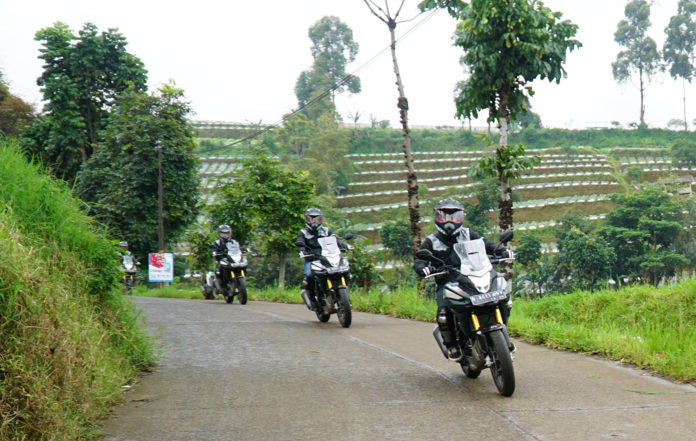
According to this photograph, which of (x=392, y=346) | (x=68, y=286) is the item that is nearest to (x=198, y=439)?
(x=68, y=286)

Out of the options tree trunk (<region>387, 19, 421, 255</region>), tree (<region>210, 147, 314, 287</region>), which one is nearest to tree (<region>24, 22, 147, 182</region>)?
tree (<region>210, 147, 314, 287</region>)

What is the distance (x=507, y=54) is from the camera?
15734mm

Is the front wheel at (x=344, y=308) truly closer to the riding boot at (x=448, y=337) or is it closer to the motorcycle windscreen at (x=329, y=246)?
the motorcycle windscreen at (x=329, y=246)

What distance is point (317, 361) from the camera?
26.1 feet

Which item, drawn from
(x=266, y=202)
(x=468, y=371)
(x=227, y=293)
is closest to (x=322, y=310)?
(x=468, y=371)

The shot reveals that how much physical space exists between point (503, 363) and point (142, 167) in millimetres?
36849

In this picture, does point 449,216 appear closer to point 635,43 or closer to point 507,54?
point 507,54

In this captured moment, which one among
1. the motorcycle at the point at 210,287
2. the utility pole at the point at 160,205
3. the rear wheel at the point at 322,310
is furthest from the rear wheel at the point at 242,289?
the utility pole at the point at 160,205

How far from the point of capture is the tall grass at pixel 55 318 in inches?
160

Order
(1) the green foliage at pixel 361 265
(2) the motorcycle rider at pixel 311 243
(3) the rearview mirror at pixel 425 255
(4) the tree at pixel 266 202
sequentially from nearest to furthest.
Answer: (3) the rearview mirror at pixel 425 255
(2) the motorcycle rider at pixel 311 243
(1) the green foliage at pixel 361 265
(4) the tree at pixel 266 202

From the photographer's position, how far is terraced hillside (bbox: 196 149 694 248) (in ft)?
273

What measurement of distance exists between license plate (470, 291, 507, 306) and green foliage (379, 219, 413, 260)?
2402 inches

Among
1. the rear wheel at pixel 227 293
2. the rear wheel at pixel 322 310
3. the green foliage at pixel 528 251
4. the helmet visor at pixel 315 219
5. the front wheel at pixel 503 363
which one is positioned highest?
the helmet visor at pixel 315 219

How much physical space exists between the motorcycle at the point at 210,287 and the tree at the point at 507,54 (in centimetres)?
862
